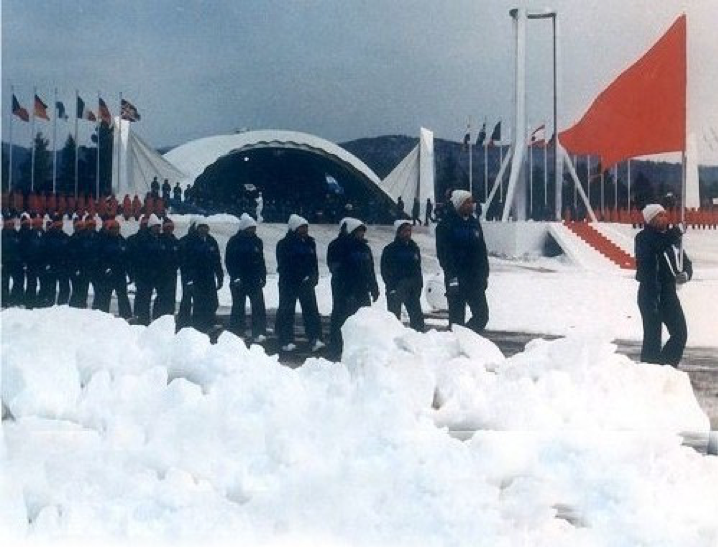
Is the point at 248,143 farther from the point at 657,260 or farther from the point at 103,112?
the point at 657,260

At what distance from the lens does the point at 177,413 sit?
13.9 ft

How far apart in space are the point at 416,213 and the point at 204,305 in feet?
3.92

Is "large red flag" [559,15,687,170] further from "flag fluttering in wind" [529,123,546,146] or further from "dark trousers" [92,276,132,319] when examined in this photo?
"dark trousers" [92,276,132,319]

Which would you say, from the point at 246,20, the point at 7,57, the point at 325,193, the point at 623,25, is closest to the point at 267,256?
the point at 325,193

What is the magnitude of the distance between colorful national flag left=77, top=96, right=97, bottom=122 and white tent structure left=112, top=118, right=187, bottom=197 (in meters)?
0.16

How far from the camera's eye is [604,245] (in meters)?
5.36

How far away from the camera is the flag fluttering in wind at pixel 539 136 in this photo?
5.00 m

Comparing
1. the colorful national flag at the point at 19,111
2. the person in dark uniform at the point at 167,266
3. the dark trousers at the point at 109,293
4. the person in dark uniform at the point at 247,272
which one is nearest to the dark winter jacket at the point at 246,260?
the person in dark uniform at the point at 247,272

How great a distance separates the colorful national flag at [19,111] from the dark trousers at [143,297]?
1.01 metres

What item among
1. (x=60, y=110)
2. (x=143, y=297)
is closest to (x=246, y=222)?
(x=143, y=297)

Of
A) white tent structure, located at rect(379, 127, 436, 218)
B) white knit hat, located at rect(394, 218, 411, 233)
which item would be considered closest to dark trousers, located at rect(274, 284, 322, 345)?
white knit hat, located at rect(394, 218, 411, 233)

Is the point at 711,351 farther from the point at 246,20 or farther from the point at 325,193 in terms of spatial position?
the point at 246,20

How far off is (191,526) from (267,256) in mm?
1786

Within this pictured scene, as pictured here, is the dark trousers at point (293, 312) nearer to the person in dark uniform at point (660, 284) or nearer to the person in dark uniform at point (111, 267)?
the person in dark uniform at point (111, 267)
